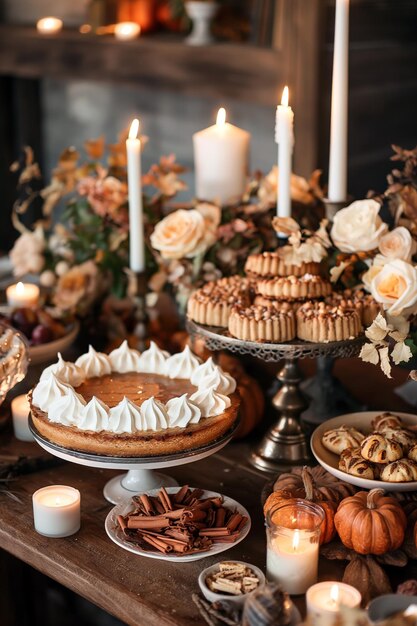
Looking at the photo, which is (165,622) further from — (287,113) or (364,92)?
(364,92)

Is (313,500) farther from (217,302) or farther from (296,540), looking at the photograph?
(217,302)

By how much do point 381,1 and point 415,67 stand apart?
0.67 ft

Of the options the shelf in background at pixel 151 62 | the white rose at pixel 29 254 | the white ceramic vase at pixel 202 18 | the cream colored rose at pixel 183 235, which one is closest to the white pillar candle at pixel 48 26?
the shelf in background at pixel 151 62

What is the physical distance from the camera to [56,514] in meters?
1.40

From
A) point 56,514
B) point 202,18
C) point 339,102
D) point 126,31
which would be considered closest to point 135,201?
point 339,102

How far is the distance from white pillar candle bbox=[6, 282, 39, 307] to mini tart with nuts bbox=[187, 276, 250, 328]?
540 millimetres

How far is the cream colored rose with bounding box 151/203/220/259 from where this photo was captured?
71.9 inches

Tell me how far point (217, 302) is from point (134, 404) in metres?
0.27

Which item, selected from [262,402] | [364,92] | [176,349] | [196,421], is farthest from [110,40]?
[196,421]

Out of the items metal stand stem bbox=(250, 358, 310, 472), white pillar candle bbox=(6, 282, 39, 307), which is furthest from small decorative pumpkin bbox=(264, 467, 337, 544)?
white pillar candle bbox=(6, 282, 39, 307)

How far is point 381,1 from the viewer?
8.78 feet

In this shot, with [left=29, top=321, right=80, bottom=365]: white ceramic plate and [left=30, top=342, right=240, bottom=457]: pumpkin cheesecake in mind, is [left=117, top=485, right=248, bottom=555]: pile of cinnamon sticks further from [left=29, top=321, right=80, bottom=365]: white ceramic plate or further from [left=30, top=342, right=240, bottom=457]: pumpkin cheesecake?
[left=29, top=321, right=80, bottom=365]: white ceramic plate

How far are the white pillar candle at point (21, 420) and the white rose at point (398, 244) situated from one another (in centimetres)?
67

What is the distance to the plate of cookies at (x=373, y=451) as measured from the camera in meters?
1.39
